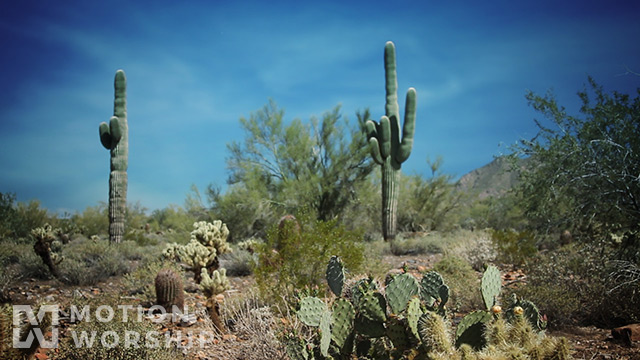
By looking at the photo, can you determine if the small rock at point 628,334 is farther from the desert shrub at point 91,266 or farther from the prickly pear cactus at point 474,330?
the desert shrub at point 91,266

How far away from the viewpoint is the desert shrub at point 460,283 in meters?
6.09

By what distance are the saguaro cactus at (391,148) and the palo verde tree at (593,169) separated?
6912 millimetres

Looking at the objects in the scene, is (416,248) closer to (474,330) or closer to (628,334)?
(628,334)

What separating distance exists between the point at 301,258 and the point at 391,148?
422 inches

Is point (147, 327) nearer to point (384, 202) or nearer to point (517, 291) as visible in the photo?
point (517, 291)

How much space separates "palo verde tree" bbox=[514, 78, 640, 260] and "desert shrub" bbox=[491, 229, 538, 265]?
0.64 meters

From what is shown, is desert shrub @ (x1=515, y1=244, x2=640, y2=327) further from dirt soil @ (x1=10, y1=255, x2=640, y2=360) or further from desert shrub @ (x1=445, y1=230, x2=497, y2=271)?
desert shrub @ (x1=445, y1=230, x2=497, y2=271)

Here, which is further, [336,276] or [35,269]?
[35,269]

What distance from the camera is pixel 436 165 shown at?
2238 cm

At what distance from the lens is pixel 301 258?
619 cm

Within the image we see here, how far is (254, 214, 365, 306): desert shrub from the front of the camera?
6.00m

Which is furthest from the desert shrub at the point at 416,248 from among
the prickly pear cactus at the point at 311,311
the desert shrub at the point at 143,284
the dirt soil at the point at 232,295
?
the prickly pear cactus at the point at 311,311

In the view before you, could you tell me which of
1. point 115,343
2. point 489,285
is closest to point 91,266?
point 115,343

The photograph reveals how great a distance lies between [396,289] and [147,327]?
251cm
